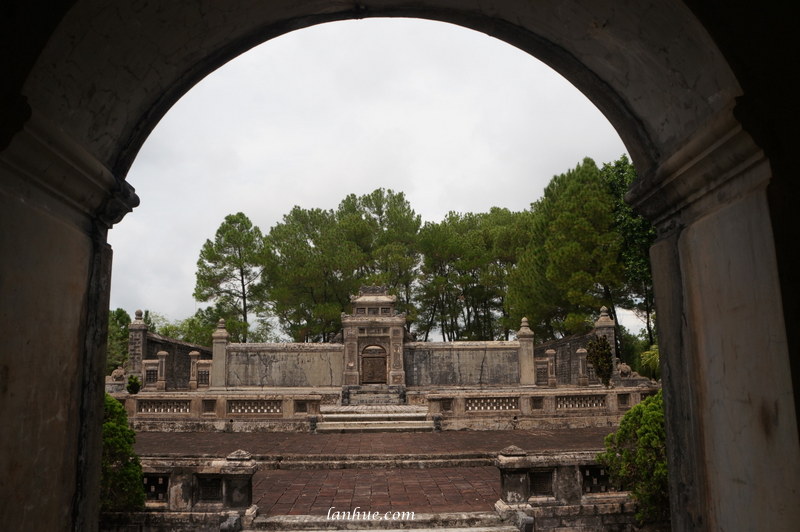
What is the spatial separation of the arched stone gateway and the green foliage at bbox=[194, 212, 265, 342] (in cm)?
3702

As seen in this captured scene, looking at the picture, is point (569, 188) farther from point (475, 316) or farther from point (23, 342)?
point (23, 342)

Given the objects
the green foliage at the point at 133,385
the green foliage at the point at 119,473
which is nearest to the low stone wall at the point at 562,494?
the green foliage at the point at 119,473

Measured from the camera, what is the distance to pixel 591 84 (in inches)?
156

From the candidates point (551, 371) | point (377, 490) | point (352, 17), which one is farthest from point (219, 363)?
point (352, 17)

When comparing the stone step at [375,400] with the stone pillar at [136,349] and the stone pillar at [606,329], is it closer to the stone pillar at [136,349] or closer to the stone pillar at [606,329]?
the stone pillar at [606,329]

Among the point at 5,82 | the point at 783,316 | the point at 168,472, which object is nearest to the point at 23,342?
the point at 5,82

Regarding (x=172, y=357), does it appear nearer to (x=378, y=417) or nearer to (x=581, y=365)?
(x=378, y=417)

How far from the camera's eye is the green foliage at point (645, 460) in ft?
21.0

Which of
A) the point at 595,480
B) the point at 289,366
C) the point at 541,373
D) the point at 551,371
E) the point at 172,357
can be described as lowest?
the point at 595,480

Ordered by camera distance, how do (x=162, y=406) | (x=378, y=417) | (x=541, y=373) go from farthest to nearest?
(x=541, y=373), (x=378, y=417), (x=162, y=406)

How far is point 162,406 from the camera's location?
18.2 m

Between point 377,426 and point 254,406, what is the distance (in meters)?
3.95

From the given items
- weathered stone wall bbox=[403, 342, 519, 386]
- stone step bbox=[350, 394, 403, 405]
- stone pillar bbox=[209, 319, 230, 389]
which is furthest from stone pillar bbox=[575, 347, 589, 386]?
stone pillar bbox=[209, 319, 230, 389]

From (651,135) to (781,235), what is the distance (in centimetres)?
144
